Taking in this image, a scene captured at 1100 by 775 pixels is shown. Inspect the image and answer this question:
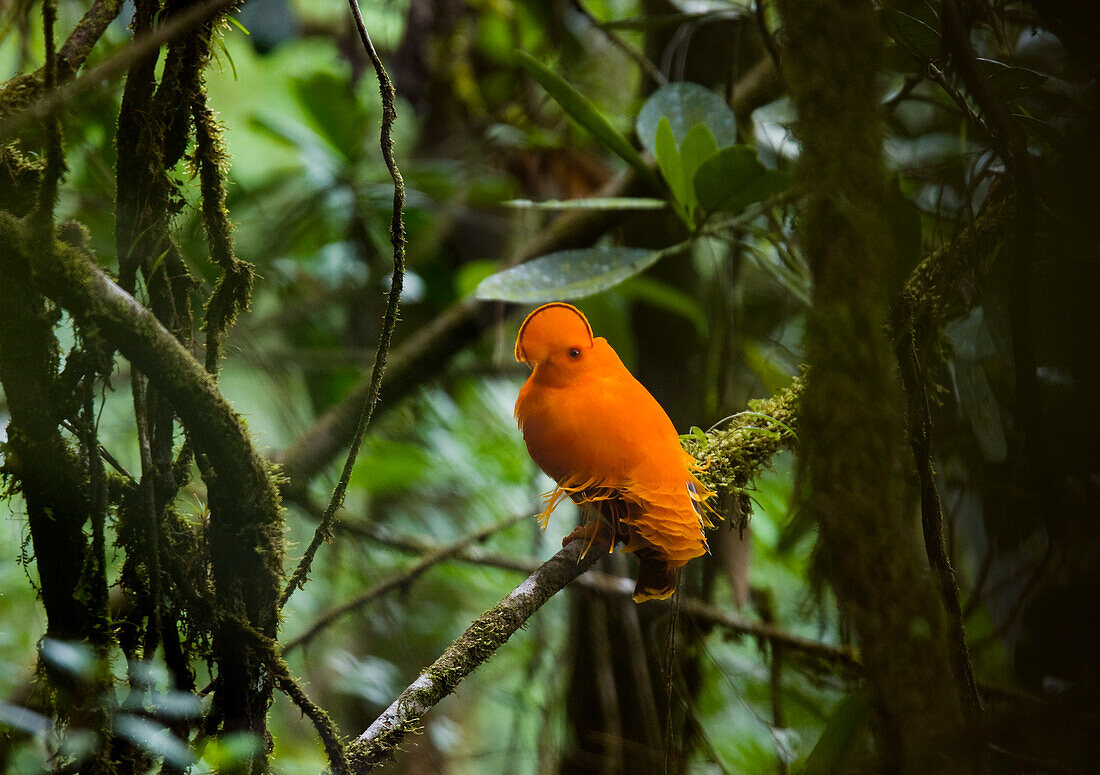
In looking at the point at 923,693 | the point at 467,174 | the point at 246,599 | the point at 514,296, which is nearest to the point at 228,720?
the point at 246,599

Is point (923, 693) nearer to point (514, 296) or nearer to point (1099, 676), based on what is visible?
point (1099, 676)

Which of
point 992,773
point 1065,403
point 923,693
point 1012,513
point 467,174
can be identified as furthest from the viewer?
point 467,174

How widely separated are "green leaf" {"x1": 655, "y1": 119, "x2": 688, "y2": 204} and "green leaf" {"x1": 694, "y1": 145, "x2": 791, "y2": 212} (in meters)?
0.05

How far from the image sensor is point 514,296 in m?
1.51

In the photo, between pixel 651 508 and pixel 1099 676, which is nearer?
pixel 1099 676

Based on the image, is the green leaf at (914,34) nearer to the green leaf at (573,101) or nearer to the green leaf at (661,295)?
the green leaf at (573,101)

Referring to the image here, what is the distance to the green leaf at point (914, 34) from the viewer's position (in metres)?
1.10

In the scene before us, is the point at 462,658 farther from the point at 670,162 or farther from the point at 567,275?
the point at 670,162

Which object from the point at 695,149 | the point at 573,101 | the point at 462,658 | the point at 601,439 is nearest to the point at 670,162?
the point at 695,149

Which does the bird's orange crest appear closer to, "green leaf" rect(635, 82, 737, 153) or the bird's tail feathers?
the bird's tail feathers

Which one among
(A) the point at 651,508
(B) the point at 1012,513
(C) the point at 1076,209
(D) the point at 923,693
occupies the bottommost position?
(D) the point at 923,693

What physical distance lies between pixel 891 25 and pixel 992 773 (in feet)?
3.48

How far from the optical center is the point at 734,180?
4.87 ft

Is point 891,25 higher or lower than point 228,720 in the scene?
Answer: higher
